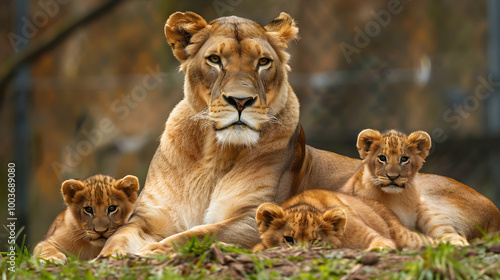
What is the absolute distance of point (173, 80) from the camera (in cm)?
1092

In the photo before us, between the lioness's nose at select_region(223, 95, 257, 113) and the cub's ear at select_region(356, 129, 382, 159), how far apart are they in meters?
1.02

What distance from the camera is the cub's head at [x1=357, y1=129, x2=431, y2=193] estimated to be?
4988 millimetres

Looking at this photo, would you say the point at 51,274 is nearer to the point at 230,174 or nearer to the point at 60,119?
the point at 230,174

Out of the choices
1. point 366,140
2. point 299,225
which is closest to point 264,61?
point 366,140

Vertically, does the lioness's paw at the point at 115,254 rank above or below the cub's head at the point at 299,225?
below

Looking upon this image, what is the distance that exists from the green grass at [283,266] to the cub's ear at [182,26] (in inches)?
65.4

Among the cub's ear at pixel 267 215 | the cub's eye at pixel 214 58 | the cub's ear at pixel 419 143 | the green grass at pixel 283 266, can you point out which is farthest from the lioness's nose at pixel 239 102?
the cub's ear at pixel 419 143

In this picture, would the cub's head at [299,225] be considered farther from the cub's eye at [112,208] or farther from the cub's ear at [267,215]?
the cub's eye at [112,208]

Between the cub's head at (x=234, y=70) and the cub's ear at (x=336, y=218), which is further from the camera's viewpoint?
the cub's head at (x=234, y=70)

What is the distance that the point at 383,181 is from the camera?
5.00m

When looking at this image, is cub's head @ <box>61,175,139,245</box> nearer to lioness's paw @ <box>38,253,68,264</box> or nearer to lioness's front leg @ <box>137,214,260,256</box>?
lioness's paw @ <box>38,253,68,264</box>

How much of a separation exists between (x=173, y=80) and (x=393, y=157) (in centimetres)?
639

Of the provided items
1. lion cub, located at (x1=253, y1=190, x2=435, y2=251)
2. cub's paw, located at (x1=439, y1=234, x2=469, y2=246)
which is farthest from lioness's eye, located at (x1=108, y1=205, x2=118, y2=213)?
cub's paw, located at (x1=439, y1=234, x2=469, y2=246)

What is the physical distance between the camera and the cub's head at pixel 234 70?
4.56 metres
